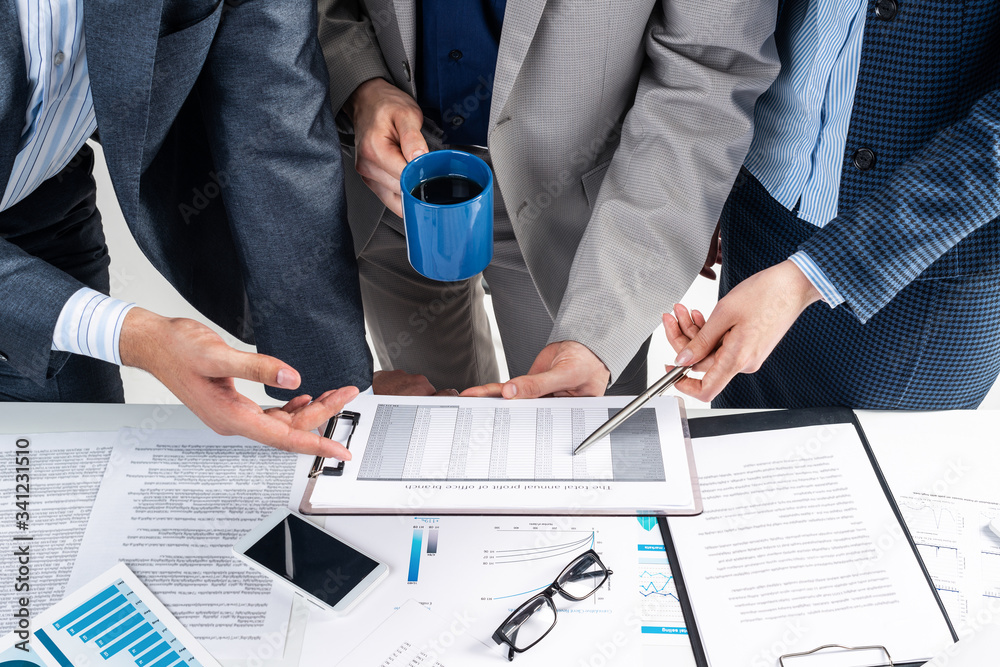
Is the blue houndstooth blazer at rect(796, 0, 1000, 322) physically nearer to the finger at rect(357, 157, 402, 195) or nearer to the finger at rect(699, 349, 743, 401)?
the finger at rect(699, 349, 743, 401)

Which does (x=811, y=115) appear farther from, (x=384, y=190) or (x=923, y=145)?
(x=384, y=190)

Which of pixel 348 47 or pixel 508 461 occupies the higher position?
pixel 348 47

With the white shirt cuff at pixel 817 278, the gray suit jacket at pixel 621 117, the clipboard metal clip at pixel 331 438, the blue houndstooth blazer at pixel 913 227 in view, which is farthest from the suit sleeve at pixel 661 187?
the clipboard metal clip at pixel 331 438

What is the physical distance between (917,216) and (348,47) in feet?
3.16

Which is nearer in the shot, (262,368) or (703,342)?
(262,368)

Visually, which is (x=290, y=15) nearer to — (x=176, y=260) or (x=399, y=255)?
(x=176, y=260)

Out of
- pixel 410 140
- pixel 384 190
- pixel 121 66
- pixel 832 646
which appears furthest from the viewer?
pixel 384 190

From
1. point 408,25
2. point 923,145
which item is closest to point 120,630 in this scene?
point 408,25

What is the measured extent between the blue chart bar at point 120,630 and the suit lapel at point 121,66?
0.57 m

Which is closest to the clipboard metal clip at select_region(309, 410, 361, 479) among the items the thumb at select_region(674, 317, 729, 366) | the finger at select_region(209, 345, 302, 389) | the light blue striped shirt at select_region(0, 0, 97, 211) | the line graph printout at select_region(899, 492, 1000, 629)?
the finger at select_region(209, 345, 302, 389)

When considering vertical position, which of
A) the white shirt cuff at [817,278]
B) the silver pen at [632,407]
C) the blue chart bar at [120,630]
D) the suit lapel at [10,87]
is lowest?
the blue chart bar at [120,630]

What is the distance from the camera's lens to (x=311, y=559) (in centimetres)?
90

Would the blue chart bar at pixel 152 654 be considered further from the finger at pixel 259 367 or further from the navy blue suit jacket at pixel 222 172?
the navy blue suit jacket at pixel 222 172

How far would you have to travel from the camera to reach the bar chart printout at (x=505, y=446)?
2.98 feet
